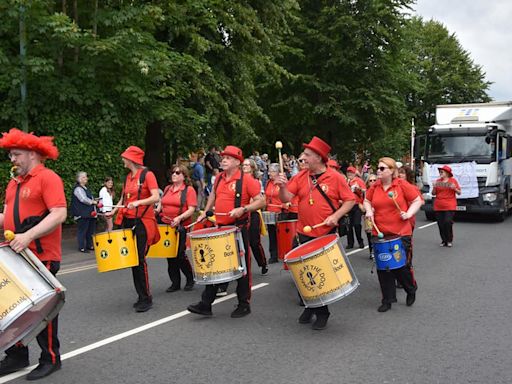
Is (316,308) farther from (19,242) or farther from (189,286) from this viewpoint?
(19,242)

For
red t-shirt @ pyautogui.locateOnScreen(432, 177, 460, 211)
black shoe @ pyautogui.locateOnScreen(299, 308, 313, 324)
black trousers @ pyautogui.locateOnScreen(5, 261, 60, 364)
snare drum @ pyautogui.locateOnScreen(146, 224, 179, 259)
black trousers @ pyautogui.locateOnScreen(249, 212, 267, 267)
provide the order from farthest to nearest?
red t-shirt @ pyautogui.locateOnScreen(432, 177, 460, 211) → black trousers @ pyautogui.locateOnScreen(249, 212, 267, 267) → snare drum @ pyautogui.locateOnScreen(146, 224, 179, 259) → black shoe @ pyautogui.locateOnScreen(299, 308, 313, 324) → black trousers @ pyautogui.locateOnScreen(5, 261, 60, 364)

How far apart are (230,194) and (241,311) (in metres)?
1.32

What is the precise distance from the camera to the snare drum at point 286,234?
27.5ft

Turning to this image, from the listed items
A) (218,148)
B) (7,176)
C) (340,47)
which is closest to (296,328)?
(7,176)

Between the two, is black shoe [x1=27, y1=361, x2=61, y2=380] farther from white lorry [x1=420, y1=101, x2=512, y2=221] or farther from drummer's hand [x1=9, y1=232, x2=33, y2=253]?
white lorry [x1=420, y1=101, x2=512, y2=221]

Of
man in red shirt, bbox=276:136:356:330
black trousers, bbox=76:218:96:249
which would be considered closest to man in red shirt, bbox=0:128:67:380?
man in red shirt, bbox=276:136:356:330

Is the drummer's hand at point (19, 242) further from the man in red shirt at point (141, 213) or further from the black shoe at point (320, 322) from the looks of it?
the black shoe at point (320, 322)

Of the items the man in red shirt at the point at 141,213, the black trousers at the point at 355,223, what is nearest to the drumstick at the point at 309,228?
the man in red shirt at the point at 141,213

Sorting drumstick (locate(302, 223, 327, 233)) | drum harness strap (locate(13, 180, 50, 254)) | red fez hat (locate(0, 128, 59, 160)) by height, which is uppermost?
red fez hat (locate(0, 128, 59, 160))

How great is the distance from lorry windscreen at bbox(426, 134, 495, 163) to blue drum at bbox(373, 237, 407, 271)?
11.6 meters

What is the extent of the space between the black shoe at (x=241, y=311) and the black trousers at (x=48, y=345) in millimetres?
2182

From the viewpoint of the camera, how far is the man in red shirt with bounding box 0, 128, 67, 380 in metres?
4.56

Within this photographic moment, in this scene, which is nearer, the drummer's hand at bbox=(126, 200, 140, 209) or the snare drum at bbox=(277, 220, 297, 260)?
the drummer's hand at bbox=(126, 200, 140, 209)

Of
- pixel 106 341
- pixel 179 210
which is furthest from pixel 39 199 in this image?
pixel 179 210
